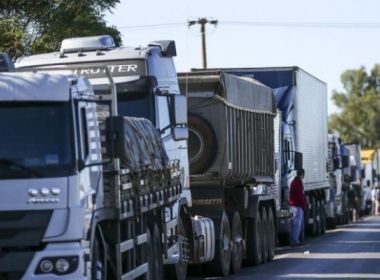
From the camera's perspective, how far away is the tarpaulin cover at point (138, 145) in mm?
13308

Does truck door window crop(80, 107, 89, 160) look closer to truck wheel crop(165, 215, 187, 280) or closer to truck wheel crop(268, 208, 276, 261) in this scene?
truck wheel crop(165, 215, 187, 280)

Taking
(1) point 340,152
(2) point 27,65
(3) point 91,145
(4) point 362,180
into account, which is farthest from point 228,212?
(4) point 362,180


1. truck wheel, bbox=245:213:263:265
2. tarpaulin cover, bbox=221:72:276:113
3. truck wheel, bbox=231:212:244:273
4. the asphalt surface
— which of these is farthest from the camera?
truck wheel, bbox=245:213:263:265

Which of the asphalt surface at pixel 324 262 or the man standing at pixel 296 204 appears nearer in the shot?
the asphalt surface at pixel 324 262

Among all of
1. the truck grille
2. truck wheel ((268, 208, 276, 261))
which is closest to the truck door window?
the truck grille

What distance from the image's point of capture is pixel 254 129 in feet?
77.9

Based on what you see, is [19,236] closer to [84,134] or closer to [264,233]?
[84,134]

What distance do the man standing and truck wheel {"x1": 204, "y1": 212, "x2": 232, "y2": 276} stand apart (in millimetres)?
8237

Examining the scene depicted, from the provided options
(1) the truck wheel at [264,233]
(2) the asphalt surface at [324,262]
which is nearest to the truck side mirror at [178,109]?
(2) the asphalt surface at [324,262]

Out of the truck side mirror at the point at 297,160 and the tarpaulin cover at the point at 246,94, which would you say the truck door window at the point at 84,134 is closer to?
→ the tarpaulin cover at the point at 246,94

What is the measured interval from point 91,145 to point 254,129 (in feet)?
35.4

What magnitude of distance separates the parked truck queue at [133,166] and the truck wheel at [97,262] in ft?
0.07

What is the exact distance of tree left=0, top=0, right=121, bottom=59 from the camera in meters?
26.5

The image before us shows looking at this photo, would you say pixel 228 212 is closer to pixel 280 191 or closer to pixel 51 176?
pixel 280 191
